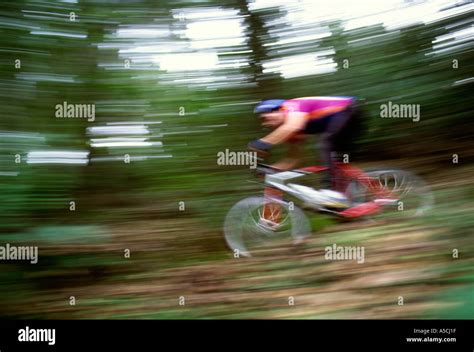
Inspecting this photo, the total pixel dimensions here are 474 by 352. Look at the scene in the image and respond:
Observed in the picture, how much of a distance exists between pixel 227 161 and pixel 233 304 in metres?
0.86

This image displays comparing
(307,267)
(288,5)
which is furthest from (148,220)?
(288,5)

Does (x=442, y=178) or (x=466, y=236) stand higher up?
(x=442, y=178)

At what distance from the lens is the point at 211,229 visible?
3139mm

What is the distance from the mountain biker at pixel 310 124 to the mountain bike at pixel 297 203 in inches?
3.0

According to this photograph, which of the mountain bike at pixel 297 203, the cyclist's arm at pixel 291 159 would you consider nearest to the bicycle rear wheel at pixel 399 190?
the mountain bike at pixel 297 203

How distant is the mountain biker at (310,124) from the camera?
311 centimetres

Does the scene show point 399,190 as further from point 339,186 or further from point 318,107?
point 318,107

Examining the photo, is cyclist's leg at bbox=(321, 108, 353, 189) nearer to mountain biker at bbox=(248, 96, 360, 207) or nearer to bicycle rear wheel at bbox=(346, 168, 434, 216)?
mountain biker at bbox=(248, 96, 360, 207)

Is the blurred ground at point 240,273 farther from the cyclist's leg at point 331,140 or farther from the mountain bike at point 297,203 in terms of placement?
the cyclist's leg at point 331,140

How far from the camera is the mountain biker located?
3.11 meters

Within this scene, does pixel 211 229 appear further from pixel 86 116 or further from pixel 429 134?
pixel 429 134

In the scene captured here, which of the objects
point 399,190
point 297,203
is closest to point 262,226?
point 297,203

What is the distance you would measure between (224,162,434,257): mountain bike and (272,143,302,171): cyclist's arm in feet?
0.12

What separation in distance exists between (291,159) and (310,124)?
0.24 m
